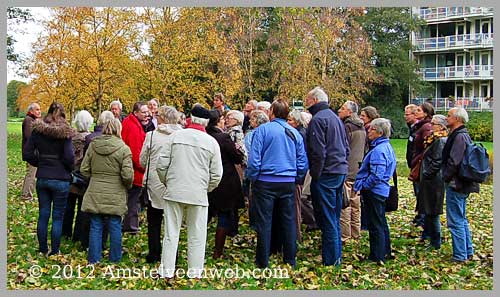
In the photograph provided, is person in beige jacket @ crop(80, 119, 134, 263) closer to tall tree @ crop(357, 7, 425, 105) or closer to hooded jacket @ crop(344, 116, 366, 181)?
hooded jacket @ crop(344, 116, 366, 181)

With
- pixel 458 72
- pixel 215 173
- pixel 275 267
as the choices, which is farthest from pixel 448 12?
pixel 215 173

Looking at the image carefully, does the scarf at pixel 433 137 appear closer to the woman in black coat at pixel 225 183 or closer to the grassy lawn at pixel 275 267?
the grassy lawn at pixel 275 267

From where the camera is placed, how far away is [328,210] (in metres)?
7.59

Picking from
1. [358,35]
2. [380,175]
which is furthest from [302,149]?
[358,35]

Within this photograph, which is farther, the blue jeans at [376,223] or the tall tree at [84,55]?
the tall tree at [84,55]

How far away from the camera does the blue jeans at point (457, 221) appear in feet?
26.2

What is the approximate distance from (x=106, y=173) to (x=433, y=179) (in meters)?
4.67

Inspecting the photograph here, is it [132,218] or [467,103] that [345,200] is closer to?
[132,218]

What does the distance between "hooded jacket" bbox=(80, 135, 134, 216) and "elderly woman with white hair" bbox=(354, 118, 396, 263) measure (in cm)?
302

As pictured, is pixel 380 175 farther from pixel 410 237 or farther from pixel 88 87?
pixel 88 87

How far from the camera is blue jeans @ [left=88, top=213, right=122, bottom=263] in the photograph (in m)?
7.43

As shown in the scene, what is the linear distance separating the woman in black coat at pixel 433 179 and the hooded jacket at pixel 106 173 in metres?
4.18

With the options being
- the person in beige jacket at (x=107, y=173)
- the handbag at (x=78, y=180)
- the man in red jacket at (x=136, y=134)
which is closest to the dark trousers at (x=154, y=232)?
the person in beige jacket at (x=107, y=173)

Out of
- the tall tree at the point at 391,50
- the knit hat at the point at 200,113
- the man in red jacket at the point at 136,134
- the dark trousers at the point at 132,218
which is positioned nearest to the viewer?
the knit hat at the point at 200,113
